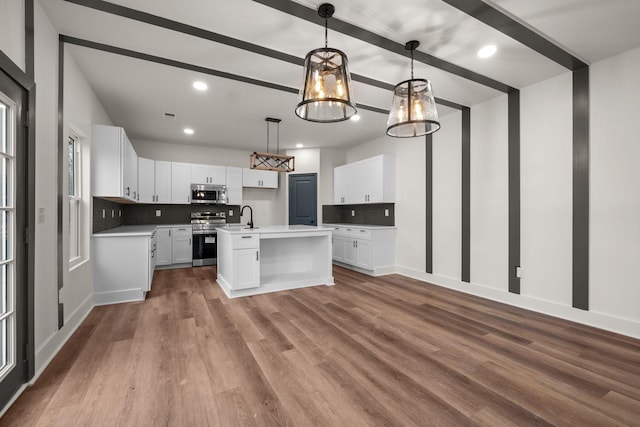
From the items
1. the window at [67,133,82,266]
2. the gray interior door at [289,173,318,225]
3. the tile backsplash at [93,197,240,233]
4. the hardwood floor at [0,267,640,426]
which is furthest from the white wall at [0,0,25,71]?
the gray interior door at [289,173,318,225]

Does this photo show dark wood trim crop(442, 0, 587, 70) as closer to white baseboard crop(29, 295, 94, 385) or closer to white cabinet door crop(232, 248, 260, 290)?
white cabinet door crop(232, 248, 260, 290)

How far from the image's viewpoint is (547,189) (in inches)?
127

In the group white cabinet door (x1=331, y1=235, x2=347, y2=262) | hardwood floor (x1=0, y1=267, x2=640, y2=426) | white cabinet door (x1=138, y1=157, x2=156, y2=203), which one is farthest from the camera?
white cabinet door (x1=331, y1=235, x2=347, y2=262)

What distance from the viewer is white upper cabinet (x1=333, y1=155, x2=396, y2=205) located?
17.1 ft

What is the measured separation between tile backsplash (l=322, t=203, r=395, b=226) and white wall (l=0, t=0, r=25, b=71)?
4.98m

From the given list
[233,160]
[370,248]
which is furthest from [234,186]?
[370,248]

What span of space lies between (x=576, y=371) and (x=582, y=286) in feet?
4.33

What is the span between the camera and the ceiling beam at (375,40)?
6.87ft

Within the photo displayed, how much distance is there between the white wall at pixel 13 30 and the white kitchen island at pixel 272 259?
2430 millimetres

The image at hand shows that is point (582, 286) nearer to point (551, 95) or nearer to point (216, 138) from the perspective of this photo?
point (551, 95)

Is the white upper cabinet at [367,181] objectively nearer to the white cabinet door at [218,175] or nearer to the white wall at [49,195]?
the white cabinet door at [218,175]

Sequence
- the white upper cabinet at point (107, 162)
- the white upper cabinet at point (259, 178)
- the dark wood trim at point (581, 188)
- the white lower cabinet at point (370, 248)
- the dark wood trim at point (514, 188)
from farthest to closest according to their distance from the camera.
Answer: the white upper cabinet at point (259, 178) → the white lower cabinet at point (370, 248) → the dark wood trim at point (514, 188) → the white upper cabinet at point (107, 162) → the dark wood trim at point (581, 188)

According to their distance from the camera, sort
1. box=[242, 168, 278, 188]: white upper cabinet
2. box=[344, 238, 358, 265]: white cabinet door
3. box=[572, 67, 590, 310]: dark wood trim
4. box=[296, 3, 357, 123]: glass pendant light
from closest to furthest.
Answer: box=[296, 3, 357, 123]: glass pendant light, box=[572, 67, 590, 310]: dark wood trim, box=[344, 238, 358, 265]: white cabinet door, box=[242, 168, 278, 188]: white upper cabinet

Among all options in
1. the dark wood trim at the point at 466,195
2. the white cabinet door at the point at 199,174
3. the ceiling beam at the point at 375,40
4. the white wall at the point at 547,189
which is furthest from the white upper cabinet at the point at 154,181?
the white wall at the point at 547,189
